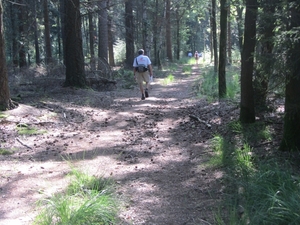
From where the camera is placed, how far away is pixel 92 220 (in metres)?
3.62

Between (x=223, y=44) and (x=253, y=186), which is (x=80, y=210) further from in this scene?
(x=223, y=44)

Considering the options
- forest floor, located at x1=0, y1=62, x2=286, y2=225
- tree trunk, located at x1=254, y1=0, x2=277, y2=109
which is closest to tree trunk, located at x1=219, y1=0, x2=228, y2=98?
forest floor, located at x1=0, y1=62, x2=286, y2=225

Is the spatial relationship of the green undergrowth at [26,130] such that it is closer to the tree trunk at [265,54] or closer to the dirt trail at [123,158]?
the dirt trail at [123,158]

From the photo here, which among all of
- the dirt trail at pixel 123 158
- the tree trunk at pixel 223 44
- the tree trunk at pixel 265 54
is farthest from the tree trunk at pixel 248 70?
the tree trunk at pixel 223 44

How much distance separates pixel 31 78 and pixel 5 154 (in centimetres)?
989

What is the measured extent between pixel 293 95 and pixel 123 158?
Answer: 129 inches

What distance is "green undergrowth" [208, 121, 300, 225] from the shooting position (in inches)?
133

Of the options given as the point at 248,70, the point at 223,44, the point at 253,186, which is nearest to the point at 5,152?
the point at 253,186

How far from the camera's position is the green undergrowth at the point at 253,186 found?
3.38 metres

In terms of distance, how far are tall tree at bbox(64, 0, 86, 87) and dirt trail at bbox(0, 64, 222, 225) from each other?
242 cm

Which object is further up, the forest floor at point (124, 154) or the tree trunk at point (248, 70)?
the tree trunk at point (248, 70)

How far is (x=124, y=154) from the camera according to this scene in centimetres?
673

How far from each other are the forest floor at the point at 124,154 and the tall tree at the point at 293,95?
1.28 meters

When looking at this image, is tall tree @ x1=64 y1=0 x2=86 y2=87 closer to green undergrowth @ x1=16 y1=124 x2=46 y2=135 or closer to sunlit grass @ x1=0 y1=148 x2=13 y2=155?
green undergrowth @ x1=16 y1=124 x2=46 y2=135
